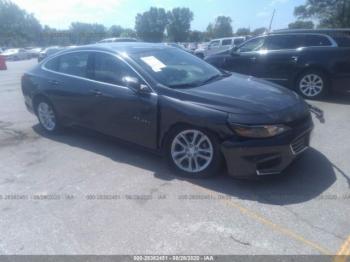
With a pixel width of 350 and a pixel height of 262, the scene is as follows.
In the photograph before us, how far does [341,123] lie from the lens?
629 cm

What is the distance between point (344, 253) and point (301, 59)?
623cm

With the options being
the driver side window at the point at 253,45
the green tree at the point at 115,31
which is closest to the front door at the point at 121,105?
the driver side window at the point at 253,45

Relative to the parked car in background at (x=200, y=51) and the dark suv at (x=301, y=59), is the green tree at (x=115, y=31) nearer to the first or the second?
the parked car in background at (x=200, y=51)

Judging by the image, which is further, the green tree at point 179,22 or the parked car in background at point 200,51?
the green tree at point 179,22

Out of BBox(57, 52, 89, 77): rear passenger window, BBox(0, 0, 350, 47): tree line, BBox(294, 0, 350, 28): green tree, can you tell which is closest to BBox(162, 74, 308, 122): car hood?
BBox(57, 52, 89, 77): rear passenger window

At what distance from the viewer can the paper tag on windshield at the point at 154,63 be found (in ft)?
15.3

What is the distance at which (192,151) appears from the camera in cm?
414

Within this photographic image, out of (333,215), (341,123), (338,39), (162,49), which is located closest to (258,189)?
(333,215)

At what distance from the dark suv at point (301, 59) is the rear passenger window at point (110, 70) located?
494 centimetres

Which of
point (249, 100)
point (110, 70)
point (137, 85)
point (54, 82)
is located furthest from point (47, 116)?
point (249, 100)

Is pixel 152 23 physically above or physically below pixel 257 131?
below

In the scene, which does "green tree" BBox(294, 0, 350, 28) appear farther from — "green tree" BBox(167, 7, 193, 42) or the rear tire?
the rear tire

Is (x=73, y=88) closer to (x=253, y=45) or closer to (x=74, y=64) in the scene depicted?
(x=74, y=64)

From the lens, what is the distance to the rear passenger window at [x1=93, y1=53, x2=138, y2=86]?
4.71 m
